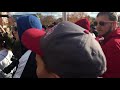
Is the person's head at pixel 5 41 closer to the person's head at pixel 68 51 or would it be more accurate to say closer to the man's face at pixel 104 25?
the man's face at pixel 104 25

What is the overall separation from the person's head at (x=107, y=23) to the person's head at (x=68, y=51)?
219cm

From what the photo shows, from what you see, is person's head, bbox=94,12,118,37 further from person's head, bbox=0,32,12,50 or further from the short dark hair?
person's head, bbox=0,32,12,50

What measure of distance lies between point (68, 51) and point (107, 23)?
7.72 feet

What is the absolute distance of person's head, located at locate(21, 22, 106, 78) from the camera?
3.59 ft

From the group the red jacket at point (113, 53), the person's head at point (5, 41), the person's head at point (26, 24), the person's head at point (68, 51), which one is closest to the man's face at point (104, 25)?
the red jacket at point (113, 53)

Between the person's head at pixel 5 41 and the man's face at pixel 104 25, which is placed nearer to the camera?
the man's face at pixel 104 25

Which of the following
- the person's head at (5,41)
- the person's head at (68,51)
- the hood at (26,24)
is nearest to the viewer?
the person's head at (68,51)

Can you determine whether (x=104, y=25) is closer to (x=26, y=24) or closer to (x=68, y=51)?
(x=26, y=24)

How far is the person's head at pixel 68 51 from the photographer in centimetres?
109

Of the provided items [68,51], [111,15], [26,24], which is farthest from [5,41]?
[68,51]

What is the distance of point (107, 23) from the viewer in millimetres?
3363

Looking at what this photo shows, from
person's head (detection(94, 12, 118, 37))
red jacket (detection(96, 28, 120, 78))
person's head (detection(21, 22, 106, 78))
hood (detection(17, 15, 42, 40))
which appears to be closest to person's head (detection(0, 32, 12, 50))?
hood (detection(17, 15, 42, 40))

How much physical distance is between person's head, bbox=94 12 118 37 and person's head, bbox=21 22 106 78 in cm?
219
